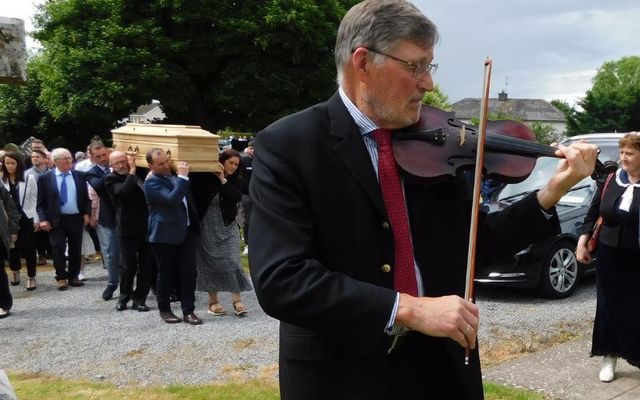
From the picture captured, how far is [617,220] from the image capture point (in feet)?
18.4

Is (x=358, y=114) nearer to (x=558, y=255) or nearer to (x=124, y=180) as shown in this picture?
(x=124, y=180)

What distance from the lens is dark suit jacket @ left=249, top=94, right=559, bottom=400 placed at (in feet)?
6.03

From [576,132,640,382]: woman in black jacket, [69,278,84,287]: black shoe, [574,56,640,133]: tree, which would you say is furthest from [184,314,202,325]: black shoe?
[574,56,640,133]: tree

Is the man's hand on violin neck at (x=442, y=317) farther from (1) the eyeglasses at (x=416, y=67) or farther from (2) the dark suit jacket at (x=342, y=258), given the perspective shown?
(1) the eyeglasses at (x=416, y=67)

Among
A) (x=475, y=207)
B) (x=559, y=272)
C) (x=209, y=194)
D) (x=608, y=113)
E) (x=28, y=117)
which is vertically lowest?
(x=559, y=272)

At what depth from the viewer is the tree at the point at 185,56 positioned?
71.2 feet

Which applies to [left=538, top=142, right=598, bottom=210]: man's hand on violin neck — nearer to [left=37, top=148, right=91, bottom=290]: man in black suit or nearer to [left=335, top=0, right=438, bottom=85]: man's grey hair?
[left=335, top=0, right=438, bottom=85]: man's grey hair

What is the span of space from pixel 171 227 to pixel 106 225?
8.10 feet

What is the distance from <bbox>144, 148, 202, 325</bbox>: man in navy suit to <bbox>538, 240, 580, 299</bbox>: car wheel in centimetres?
441

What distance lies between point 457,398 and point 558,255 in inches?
287

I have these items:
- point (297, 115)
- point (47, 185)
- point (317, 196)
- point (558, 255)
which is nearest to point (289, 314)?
point (317, 196)

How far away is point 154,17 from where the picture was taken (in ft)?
74.9

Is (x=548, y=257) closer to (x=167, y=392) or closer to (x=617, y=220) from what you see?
(x=617, y=220)

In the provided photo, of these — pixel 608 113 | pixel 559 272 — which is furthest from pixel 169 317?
pixel 608 113
